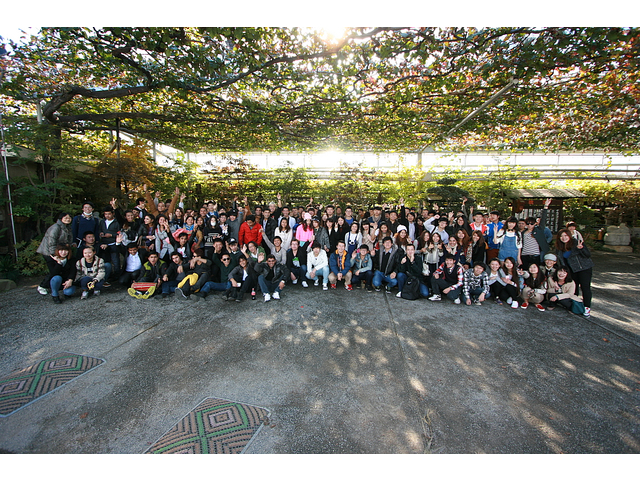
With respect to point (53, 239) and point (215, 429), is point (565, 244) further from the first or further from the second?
point (53, 239)

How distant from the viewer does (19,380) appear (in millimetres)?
2908

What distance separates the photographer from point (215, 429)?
90.4 inches

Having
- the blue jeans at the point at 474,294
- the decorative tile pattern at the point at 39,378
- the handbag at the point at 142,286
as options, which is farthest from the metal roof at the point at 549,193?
the decorative tile pattern at the point at 39,378

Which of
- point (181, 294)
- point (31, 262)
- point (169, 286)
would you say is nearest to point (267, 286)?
point (181, 294)

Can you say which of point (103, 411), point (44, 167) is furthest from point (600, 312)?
point (44, 167)

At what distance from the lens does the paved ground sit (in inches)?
89.0

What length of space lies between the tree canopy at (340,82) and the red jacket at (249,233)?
10.3 feet

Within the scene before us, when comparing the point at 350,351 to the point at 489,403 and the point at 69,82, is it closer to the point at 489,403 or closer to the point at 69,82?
the point at 489,403

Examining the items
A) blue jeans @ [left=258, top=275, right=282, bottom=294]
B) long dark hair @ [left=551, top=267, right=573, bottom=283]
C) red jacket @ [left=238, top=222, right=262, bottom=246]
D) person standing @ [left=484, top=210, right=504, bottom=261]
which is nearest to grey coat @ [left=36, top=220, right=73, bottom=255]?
red jacket @ [left=238, top=222, right=262, bottom=246]

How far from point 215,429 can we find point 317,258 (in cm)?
419

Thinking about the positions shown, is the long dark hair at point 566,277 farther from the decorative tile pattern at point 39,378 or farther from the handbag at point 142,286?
the handbag at point 142,286

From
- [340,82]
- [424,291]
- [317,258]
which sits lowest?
[424,291]

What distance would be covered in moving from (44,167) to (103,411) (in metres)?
7.88

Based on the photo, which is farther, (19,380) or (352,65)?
(352,65)
